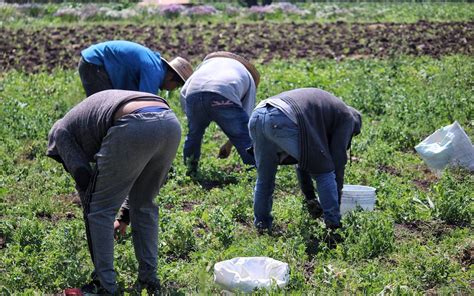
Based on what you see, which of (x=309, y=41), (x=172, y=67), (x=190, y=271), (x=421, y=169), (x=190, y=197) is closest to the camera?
(x=190, y=271)

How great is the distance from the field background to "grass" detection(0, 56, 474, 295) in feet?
0.05

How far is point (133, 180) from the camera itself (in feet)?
17.7

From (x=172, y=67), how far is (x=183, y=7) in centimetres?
2320

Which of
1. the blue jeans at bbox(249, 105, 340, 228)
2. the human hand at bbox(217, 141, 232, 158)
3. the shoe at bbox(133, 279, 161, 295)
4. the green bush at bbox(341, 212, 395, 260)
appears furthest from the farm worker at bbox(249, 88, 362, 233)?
the human hand at bbox(217, 141, 232, 158)

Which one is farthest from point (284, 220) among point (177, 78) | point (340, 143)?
point (177, 78)


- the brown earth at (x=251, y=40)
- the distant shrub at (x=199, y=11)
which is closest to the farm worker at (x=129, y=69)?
the brown earth at (x=251, y=40)

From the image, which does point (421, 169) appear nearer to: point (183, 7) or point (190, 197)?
point (190, 197)

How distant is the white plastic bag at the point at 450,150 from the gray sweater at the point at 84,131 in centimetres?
428

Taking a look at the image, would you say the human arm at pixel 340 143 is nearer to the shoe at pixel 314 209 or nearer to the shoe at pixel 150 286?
the shoe at pixel 314 209

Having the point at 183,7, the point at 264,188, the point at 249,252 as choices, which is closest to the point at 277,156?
the point at 264,188

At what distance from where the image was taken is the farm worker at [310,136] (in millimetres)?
6438

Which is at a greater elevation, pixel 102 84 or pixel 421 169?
pixel 102 84

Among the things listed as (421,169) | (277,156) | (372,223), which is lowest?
(421,169)

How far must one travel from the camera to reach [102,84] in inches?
316
